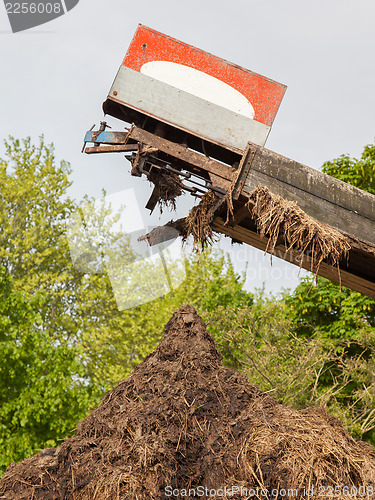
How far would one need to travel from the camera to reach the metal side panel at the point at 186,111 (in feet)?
14.7

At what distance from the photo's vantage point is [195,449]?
158 inches

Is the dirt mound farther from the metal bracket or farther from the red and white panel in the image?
the red and white panel

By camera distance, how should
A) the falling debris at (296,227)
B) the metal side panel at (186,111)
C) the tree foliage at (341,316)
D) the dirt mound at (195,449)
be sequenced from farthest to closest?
1. the tree foliage at (341,316)
2. the metal side panel at (186,111)
3. the falling debris at (296,227)
4. the dirt mound at (195,449)

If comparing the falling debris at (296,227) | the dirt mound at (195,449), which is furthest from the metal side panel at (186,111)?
the dirt mound at (195,449)

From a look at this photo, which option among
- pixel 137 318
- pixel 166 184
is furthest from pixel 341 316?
pixel 166 184

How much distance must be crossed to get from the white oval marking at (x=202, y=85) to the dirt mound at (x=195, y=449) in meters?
2.03

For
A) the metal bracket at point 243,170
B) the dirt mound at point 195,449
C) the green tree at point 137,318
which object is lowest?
the green tree at point 137,318

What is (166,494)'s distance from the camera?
3.76 metres

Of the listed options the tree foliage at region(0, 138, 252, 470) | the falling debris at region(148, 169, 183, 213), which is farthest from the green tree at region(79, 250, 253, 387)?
the falling debris at region(148, 169, 183, 213)

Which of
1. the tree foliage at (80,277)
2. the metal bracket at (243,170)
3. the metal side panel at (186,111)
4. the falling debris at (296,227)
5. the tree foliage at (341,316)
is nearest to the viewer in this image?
the falling debris at (296,227)

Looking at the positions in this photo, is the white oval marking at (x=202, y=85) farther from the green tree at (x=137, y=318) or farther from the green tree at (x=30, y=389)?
the green tree at (x=137, y=318)

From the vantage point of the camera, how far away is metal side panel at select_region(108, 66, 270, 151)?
448 cm

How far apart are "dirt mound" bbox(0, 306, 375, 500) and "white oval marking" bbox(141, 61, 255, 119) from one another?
6.68ft

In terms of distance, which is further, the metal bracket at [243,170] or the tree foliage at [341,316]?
the tree foliage at [341,316]
